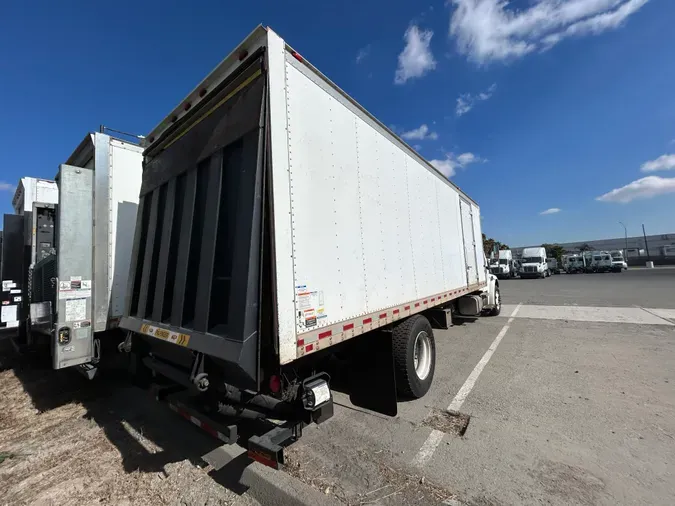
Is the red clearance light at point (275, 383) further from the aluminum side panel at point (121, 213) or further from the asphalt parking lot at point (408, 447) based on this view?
the aluminum side panel at point (121, 213)

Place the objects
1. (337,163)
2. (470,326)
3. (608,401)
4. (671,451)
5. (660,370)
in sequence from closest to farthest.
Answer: (671,451)
(337,163)
(608,401)
(660,370)
(470,326)

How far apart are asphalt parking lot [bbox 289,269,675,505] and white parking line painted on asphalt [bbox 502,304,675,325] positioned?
3.75 meters

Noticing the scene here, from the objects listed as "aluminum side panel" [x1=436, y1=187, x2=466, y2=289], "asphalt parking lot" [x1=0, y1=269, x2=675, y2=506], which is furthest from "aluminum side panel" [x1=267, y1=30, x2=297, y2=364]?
"aluminum side panel" [x1=436, y1=187, x2=466, y2=289]

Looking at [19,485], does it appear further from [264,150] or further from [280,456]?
[264,150]

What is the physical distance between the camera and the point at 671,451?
3225 millimetres

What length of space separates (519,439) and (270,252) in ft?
11.2

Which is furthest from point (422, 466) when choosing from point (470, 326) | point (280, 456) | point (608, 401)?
point (470, 326)

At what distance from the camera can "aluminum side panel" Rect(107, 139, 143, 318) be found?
15.0 feet

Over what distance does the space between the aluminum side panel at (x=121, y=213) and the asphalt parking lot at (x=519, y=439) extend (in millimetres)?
3350

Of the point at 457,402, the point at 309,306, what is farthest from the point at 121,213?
the point at 457,402

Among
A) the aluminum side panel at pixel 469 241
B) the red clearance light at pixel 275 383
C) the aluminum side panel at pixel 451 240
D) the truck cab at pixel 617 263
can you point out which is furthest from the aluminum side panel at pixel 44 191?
the truck cab at pixel 617 263

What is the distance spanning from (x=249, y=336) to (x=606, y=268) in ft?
186

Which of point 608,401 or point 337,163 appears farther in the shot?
point 608,401

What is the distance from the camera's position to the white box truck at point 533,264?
124 ft
